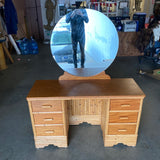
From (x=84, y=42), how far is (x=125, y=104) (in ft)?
2.60

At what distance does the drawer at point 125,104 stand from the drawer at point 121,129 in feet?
0.74

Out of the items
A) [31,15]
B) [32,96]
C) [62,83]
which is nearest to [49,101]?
[32,96]

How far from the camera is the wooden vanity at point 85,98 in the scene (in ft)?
5.16

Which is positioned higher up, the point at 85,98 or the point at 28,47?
the point at 85,98

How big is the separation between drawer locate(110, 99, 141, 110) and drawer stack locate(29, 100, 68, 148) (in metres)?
0.49

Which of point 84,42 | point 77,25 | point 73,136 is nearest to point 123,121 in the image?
point 73,136

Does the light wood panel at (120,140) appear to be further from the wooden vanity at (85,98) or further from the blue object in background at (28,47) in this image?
the blue object in background at (28,47)

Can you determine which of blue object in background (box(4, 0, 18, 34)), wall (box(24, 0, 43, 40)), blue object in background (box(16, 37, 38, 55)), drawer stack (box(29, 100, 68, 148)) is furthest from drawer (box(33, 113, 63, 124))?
wall (box(24, 0, 43, 40))

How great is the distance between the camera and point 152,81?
11.5 ft

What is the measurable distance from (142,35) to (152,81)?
1439mm

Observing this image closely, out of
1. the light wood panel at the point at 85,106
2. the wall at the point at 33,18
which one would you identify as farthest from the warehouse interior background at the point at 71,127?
the wall at the point at 33,18

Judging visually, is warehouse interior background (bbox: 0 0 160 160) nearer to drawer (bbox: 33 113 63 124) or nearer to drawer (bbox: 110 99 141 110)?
drawer (bbox: 33 113 63 124)

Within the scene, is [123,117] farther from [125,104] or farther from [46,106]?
[46,106]

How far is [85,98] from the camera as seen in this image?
157 centimetres
